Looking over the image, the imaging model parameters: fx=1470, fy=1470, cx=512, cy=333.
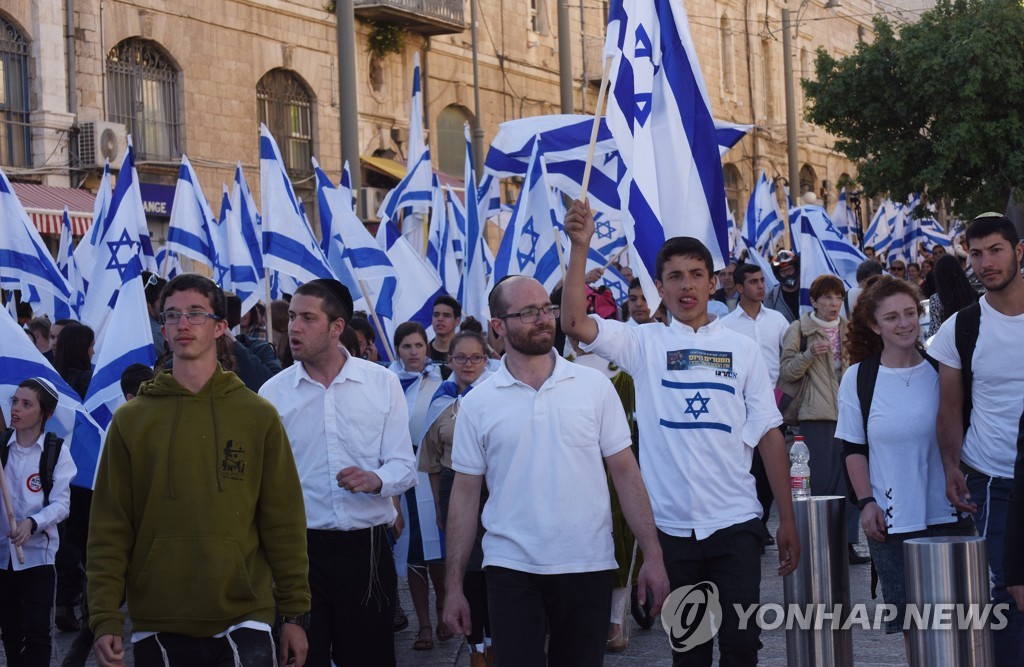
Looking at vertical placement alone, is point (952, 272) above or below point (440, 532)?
above

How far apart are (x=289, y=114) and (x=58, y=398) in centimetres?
2039

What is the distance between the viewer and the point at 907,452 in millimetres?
5906

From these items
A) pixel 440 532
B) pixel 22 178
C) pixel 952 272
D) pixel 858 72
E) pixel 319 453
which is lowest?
pixel 440 532

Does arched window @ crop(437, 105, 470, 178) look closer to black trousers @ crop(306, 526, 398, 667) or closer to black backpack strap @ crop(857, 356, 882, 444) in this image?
black backpack strap @ crop(857, 356, 882, 444)

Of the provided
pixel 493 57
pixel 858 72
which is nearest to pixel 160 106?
pixel 493 57

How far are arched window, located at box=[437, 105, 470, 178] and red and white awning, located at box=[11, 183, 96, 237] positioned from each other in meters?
11.0

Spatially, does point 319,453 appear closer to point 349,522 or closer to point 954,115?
point 349,522

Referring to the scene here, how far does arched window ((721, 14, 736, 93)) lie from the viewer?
4764 centimetres

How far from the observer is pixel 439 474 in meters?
7.88

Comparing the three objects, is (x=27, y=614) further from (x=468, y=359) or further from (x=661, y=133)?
(x=661, y=133)

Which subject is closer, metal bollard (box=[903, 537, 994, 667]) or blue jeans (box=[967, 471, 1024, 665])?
metal bollard (box=[903, 537, 994, 667])

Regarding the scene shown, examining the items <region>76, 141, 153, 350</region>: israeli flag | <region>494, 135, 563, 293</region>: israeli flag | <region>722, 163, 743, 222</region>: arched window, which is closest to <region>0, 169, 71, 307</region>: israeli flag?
<region>76, 141, 153, 350</region>: israeli flag

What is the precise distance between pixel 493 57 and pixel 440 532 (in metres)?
27.1
